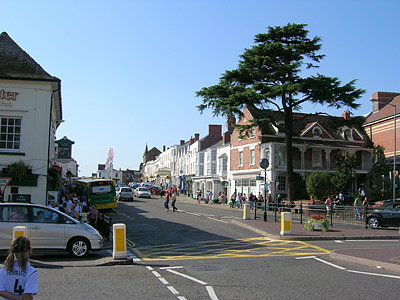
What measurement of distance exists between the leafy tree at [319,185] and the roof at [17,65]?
23519 millimetres

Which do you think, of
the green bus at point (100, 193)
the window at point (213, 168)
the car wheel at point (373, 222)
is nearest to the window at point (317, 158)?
the window at point (213, 168)

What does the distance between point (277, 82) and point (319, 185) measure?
33.0 feet

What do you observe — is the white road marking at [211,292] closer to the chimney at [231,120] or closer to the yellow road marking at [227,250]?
the yellow road marking at [227,250]

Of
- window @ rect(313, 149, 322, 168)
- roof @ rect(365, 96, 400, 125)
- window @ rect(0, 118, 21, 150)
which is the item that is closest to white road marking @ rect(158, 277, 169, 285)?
window @ rect(0, 118, 21, 150)

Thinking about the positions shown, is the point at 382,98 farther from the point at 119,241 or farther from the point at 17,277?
the point at 17,277

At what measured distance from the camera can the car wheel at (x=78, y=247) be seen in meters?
12.1

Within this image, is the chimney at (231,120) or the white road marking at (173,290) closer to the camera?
the white road marking at (173,290)

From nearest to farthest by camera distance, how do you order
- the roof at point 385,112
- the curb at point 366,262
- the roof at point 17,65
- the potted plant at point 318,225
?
the curb at point 366,262
the roof at point 17,65
the potted plant at point 318,225
the roof at point 385,112

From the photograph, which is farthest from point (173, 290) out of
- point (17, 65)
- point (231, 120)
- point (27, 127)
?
point (231, 120)

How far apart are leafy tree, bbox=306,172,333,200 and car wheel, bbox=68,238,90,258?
1054 inches

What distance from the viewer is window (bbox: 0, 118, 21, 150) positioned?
18.7 meters

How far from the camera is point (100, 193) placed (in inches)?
1257

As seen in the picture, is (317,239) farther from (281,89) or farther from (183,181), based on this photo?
(183,181)

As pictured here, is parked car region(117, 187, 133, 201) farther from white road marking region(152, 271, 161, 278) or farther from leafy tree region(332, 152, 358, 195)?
white road marking region(152, 271, 161, 278)
